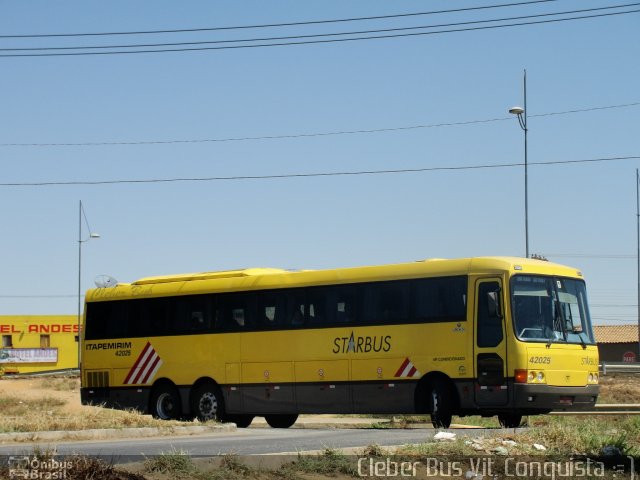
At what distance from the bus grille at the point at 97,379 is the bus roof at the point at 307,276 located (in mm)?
1819

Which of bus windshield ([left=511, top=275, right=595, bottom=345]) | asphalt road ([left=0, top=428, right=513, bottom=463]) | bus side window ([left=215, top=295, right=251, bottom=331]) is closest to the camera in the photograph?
asphalt road ([left=0, top=428, right=513, bottom=463])

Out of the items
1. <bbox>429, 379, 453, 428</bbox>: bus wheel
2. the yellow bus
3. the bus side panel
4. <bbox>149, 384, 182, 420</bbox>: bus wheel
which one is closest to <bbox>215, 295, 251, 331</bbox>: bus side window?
the yellow bus

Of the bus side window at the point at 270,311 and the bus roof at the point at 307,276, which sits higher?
the bus roof at the point at 307,276

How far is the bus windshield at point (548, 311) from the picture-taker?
22.1 meters

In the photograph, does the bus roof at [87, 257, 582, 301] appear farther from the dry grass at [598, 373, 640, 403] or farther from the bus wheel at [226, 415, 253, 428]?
the dry grass at [598, 373, 640, 403]

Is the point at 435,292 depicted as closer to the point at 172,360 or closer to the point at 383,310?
the point at 383,310

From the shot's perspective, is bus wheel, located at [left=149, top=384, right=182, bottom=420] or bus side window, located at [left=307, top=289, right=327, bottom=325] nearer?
bus side window, located at [left=307, top=289, right=327, bottom=325]

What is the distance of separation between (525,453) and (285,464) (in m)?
3.25

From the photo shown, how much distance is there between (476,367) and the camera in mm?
22297

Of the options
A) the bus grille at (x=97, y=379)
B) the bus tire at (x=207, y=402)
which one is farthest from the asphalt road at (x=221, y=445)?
the bus grille at (x=97, y=379)

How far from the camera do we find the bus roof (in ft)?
74.3

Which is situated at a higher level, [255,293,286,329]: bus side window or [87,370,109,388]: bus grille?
[255,293,286,329]: bus side window

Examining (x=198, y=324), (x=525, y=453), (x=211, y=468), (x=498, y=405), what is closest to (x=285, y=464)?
(x=211, y=468)

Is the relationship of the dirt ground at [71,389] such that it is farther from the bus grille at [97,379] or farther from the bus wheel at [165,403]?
the bus wheel at [165,403]
